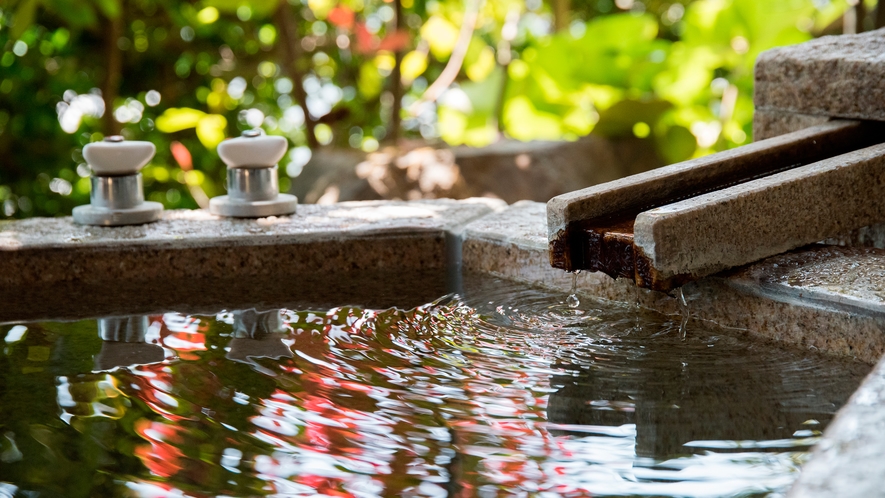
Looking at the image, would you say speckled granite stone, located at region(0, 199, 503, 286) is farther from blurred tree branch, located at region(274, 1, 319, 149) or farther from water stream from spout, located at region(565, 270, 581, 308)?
blurred tree branch, located at region(274, 1, 319, 149)

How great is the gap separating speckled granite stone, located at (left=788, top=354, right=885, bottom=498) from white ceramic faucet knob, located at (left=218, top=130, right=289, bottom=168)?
1.57 m

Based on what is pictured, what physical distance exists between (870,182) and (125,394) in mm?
1398

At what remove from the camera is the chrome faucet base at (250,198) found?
7.31ft

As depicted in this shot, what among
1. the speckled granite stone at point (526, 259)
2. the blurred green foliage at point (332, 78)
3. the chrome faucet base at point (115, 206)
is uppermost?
the blurred green foliage at point (332, 78)

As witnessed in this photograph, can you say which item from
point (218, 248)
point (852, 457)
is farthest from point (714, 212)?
point (218, 248)

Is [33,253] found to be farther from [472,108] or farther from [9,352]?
[472,108]

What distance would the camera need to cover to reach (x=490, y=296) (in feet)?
5.91

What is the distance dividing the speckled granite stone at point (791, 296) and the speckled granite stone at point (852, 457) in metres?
0.45

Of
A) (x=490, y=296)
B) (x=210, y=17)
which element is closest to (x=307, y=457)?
(x=490, y=296)

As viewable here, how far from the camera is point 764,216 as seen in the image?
157 centimetres

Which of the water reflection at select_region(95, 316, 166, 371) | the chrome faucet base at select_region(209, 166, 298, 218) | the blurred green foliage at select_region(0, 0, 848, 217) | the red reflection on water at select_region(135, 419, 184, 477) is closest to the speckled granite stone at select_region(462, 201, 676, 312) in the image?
the chrome faucet base at select_region(209, 166, 298, 218)

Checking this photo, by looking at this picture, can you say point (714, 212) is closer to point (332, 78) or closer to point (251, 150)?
point (251, 150)

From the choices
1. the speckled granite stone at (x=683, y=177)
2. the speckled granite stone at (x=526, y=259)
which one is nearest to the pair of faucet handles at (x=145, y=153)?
the speckled granite stone at (x=526, y=259)

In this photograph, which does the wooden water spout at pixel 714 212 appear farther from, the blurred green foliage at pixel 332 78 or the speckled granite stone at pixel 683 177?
the blurred green foliage at pixel 332 78
